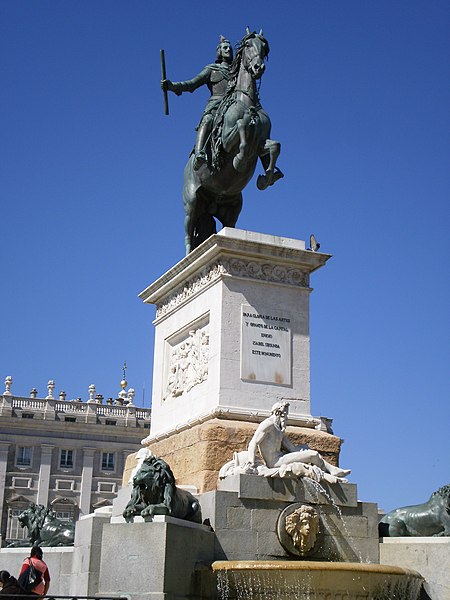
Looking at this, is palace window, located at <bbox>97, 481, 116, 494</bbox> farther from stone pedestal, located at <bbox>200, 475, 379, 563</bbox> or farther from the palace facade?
stone pedestal, located at <bbox>200, 475, 379, 563</bbox>

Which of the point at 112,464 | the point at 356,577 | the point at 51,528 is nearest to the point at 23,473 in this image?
the point at 112,464

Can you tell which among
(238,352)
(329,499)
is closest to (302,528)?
(329,499)

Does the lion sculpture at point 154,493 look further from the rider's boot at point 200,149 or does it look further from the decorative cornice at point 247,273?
the rider's boot at point 200,149

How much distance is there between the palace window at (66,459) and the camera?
7656cm

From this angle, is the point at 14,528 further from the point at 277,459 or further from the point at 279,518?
the point at 279,518

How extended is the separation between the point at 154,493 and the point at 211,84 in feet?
25.2

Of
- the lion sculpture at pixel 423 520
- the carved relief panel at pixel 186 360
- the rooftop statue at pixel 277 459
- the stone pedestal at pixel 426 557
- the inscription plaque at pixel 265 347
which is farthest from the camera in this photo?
the carved relief panel at pixel 186 360

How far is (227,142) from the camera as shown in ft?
47.6

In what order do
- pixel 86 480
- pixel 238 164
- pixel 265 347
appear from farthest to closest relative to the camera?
pixel 86 480 → pixel 238 164 → pixel 265 347

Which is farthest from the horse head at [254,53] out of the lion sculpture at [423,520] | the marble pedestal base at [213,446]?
the lion sculpture at [423,520]

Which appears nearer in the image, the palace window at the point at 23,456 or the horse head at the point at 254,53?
the horse head at the point at 254,53

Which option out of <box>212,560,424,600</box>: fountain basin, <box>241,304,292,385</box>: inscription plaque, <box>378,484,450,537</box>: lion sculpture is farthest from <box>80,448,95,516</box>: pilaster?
<box>212,560,424,600</box>: fountain basin

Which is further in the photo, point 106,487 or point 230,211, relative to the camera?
point 106,487

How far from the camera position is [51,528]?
15.3 meters
